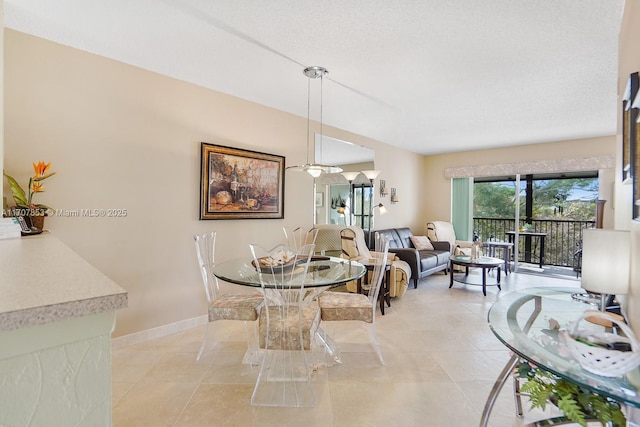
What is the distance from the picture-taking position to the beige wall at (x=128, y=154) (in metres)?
2.31

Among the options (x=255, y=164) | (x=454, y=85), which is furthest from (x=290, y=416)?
(x=454, y=85)

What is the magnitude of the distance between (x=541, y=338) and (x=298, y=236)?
10.0 ft

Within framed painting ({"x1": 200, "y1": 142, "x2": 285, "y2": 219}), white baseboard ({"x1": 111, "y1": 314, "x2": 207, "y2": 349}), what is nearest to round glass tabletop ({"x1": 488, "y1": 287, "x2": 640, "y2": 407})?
framed painting ({"x1": 200, "y1": 142, "x2": 285, "y2": 219})

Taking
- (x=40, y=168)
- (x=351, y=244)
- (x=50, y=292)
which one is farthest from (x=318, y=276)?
(x=40, y=168)

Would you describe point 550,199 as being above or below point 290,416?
above

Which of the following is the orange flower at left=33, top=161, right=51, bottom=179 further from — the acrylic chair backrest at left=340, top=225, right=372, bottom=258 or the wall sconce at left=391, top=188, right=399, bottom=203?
the wall sconce at left=391, top=188, right=399, bottom=203

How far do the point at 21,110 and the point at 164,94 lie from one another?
3.53ft

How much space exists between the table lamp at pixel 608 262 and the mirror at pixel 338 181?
331 centimetres

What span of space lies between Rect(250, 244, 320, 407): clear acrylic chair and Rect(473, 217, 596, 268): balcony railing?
233 inches

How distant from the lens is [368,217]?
559 cm

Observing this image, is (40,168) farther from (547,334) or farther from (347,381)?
(547,334)

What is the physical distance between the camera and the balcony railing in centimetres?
620

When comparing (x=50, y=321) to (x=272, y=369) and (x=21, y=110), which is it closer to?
(x=272, y=369)

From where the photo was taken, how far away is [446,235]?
6.35m
